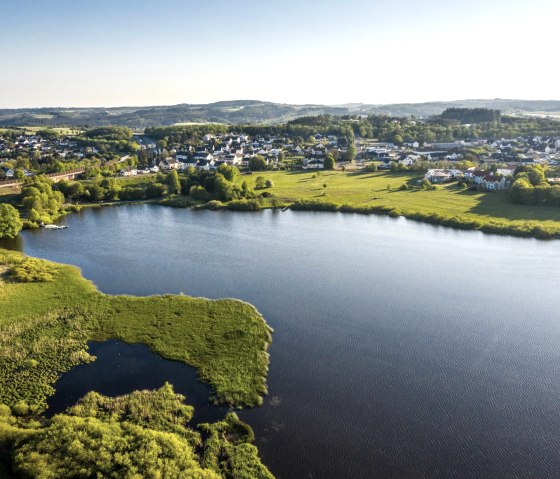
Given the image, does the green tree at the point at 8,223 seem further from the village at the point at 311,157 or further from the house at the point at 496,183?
the house at the point at 496,183

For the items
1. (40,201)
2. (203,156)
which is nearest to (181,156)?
(203,156)

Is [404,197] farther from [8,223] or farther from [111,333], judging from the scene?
[8,223]

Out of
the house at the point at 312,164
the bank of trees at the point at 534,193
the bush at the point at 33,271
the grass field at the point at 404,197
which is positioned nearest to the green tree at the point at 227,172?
the grass field at the point at 404,197

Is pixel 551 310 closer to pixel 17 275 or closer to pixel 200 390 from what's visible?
pixel 200 390

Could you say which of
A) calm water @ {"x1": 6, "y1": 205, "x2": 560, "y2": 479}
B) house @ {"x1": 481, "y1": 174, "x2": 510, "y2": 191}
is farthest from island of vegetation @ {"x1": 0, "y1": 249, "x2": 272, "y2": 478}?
house @ {"x1": 481, "y1": 174, "x2": 510, "y2": 191}

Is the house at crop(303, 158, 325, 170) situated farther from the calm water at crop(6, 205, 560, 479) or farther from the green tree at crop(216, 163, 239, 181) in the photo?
the calm water at crop(6, 205, 560, 479)
